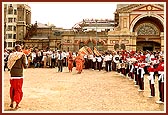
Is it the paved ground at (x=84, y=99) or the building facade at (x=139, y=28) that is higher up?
the building facade at (x=139, y=28)

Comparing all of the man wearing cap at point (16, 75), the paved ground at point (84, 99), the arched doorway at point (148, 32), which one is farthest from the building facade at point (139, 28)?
the man wearing cap at point (16, 75)

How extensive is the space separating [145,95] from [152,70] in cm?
158

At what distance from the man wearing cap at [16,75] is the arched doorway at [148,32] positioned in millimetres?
39256

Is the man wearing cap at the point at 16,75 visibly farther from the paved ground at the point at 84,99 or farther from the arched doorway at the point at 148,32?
the arched doorway at the point at 148,32

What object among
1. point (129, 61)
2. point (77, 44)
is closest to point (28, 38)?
point (77, 44)

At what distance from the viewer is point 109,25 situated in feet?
192

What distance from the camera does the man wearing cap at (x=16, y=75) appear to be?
10922 millimetres

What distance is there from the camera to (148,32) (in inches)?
1965

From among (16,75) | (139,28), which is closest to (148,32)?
(139,28)

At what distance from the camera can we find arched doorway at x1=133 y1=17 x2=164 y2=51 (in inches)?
1938

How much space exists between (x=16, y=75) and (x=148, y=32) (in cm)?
4042

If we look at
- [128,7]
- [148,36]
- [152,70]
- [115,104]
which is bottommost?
[115,104]

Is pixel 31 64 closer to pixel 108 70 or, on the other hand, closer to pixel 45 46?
pixel 108 70

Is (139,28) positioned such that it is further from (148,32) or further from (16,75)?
(16,75)
